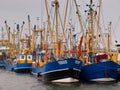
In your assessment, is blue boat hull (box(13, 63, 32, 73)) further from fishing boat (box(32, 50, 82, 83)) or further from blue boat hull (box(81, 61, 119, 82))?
fishing boat (box(32, 50, 82, 83))

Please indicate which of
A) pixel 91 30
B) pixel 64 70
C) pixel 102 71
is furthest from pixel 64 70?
pixel 91 30

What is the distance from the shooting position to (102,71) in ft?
192

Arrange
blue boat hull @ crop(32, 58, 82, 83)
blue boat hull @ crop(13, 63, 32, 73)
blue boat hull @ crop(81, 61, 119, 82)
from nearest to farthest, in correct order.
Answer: blue boat hull @ crop(32, 58, 82, 83) < blue boat hull @ crop(81, 61, 119, 82) < blue boat hull @ crop(13, 63, 32, 73)

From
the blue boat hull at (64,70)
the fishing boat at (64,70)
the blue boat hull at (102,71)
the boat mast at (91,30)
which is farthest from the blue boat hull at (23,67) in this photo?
the blue boat hull at (64,70)

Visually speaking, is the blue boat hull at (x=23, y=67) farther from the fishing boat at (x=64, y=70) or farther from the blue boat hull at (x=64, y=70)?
the blue boat hull at (x=64, y=70)

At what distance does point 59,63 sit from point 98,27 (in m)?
19.3

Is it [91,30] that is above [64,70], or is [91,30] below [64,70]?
above

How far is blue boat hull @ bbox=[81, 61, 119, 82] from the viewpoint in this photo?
2286 inches

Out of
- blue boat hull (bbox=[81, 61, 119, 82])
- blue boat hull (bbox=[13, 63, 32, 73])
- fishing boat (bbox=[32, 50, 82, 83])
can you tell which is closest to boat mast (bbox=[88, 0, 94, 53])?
blue boat hull (bbox=[81, 61, 119, 82])

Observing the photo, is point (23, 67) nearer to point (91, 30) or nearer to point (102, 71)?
point (91, 30)

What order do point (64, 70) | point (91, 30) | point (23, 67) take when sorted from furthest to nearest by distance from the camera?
1. point (23, 67)
2. point (91, 30)
3. point (64, 70)

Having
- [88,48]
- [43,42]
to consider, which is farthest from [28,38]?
[88,48]

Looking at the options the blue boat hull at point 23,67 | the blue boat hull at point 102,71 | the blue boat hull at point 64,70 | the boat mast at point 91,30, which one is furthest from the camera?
the blue boat hull at point 23,67

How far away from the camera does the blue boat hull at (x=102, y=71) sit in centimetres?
5806
